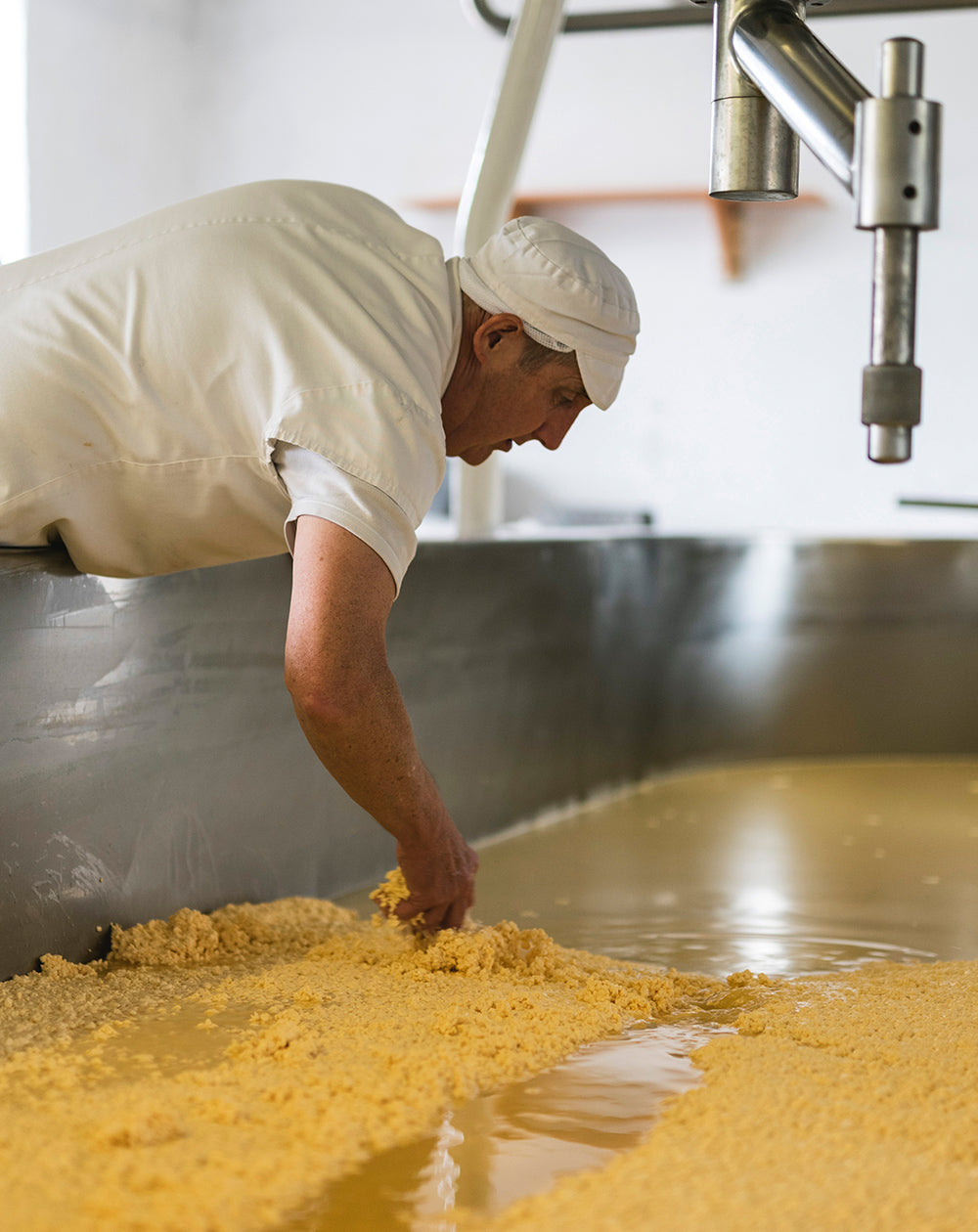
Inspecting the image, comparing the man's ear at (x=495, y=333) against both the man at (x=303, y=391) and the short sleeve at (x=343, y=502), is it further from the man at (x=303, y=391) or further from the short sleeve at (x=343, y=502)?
the short sleeve at (x=343, y=502)

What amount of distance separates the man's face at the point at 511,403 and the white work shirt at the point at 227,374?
53mm

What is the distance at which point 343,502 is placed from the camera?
763 mm

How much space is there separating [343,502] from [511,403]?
0.23 metres

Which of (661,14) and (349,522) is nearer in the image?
(349,522)

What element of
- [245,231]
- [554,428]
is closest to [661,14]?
[554,428]

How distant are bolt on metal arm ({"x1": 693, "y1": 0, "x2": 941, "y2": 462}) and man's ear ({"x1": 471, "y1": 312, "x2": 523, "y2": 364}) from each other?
0.74 ft

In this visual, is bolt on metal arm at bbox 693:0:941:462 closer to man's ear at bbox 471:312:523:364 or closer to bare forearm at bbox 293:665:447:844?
man's ear at bbox 471:312:523:364

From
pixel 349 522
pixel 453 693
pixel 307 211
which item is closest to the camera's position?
pixel 349 522

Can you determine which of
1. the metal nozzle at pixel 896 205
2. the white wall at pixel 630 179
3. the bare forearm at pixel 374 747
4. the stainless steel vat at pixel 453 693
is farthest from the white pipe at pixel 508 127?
the white wall at pixel 630 179

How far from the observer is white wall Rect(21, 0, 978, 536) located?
174 inches

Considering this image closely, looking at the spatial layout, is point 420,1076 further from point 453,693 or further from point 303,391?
point 453,693

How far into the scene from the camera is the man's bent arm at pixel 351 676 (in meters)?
0.76

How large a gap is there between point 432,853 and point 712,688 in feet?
3.26

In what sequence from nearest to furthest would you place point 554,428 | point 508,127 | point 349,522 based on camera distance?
point 349,522
point 554,428
point 508,127
